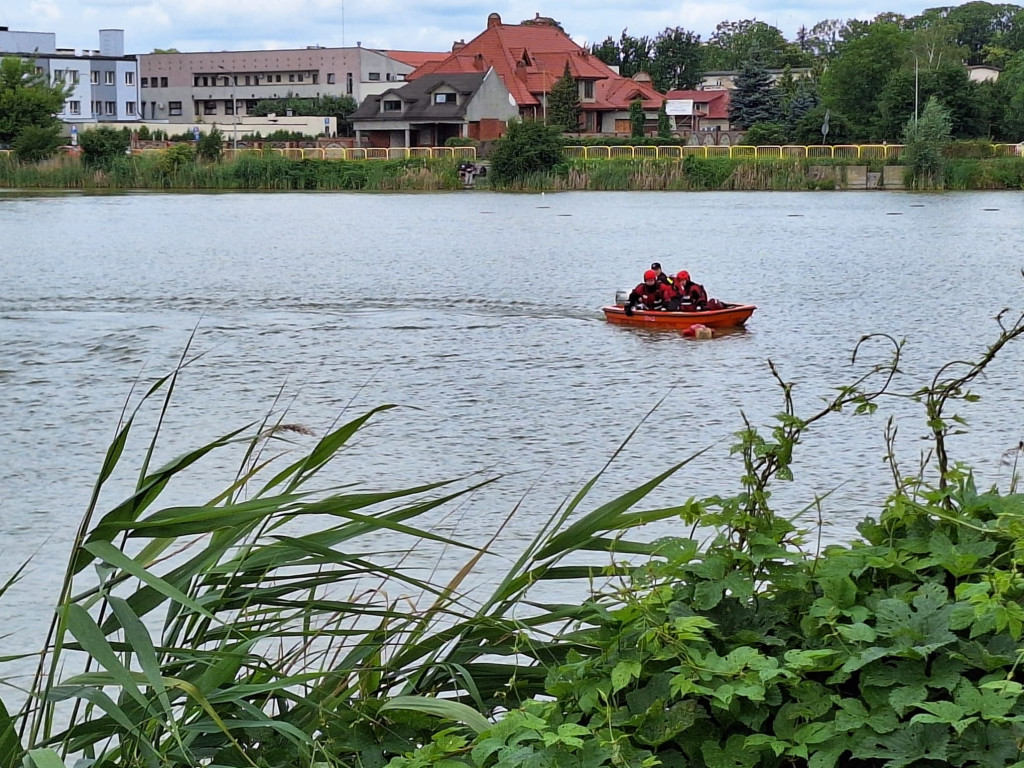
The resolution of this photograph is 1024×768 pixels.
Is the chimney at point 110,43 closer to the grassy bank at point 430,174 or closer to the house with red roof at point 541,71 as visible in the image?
the house with red roof at point 541,71

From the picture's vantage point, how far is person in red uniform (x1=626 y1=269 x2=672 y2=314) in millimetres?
18141

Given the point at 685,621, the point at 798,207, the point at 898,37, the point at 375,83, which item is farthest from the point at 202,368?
the point at 375,83

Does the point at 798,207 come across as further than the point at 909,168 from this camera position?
No

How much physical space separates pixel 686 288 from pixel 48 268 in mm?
13783

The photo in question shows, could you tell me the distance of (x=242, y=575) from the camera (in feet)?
12.1

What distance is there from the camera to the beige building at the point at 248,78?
113m

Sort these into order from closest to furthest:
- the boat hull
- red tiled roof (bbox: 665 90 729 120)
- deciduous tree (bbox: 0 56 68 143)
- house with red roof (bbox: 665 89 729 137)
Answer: the boat hull < deciduous tree (bbox: 0 56 68 143) < house with red roof (bbox: 665 89 729 137) < red tiled roof (bbox: 665 90 729 120)

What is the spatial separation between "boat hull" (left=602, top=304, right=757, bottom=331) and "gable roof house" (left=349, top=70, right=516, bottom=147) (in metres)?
61.5

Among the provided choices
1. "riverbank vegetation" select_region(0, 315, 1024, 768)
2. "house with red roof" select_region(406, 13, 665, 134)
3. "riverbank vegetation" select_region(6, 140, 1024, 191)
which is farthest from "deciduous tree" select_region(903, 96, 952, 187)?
"riverbank vegetation" select_region(0, 315, 1024, 768)

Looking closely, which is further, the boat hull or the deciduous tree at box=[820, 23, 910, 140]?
the deciduous tree at box=[820, 23, 910, 140]

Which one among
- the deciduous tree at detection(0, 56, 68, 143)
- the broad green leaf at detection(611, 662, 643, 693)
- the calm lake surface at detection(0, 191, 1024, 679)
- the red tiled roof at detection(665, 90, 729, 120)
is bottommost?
the calm lake surface at detection(0, 191, 1024, 679)

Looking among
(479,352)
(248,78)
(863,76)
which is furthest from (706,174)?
(248,78)

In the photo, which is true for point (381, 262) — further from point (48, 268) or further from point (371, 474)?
point (371, 474)

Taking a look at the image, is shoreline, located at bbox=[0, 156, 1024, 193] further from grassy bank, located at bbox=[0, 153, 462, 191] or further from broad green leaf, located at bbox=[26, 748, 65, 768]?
broad green leaf, located at bbox=[26, 748, 65, 768]
